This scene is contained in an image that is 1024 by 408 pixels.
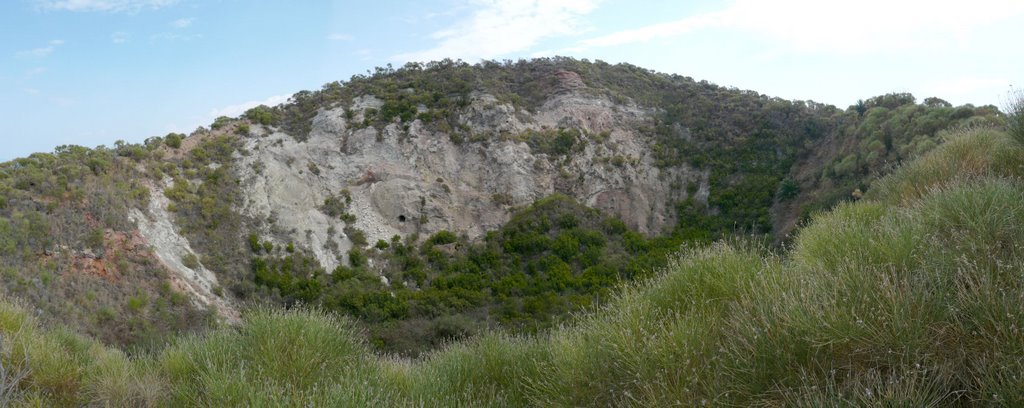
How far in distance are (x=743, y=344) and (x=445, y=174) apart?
971 inches

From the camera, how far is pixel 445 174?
28969mm

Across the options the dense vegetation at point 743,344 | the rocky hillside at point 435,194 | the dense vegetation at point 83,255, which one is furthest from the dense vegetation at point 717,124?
the dense vegetation at point 743,344

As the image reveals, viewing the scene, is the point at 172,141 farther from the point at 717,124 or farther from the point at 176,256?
the point at 717,124

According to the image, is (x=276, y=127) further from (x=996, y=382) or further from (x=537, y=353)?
(x=996, y=382)

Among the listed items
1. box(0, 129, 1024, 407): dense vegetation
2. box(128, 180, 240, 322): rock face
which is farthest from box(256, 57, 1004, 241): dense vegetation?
box(0, 129, 1024, 407): dense vegetation

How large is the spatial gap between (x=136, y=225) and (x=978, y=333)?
21615 mm

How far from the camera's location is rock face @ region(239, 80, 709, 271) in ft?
82.3

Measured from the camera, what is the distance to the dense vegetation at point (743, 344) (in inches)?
157

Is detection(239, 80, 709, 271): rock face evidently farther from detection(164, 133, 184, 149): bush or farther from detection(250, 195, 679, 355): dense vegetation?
detection(164, 133, 184, 149): bush

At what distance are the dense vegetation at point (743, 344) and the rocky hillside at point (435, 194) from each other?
7398 mm

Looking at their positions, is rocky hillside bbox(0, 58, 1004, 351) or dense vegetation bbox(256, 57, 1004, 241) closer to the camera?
rocky hillside bbox(0, 58, 1004, 351)

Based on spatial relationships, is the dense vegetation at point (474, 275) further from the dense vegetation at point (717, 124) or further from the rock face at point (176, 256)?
the dense vegetation at point (717, 124)

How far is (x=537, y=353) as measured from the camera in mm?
8531

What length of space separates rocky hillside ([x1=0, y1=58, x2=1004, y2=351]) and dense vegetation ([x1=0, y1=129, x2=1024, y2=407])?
7.40 meters
